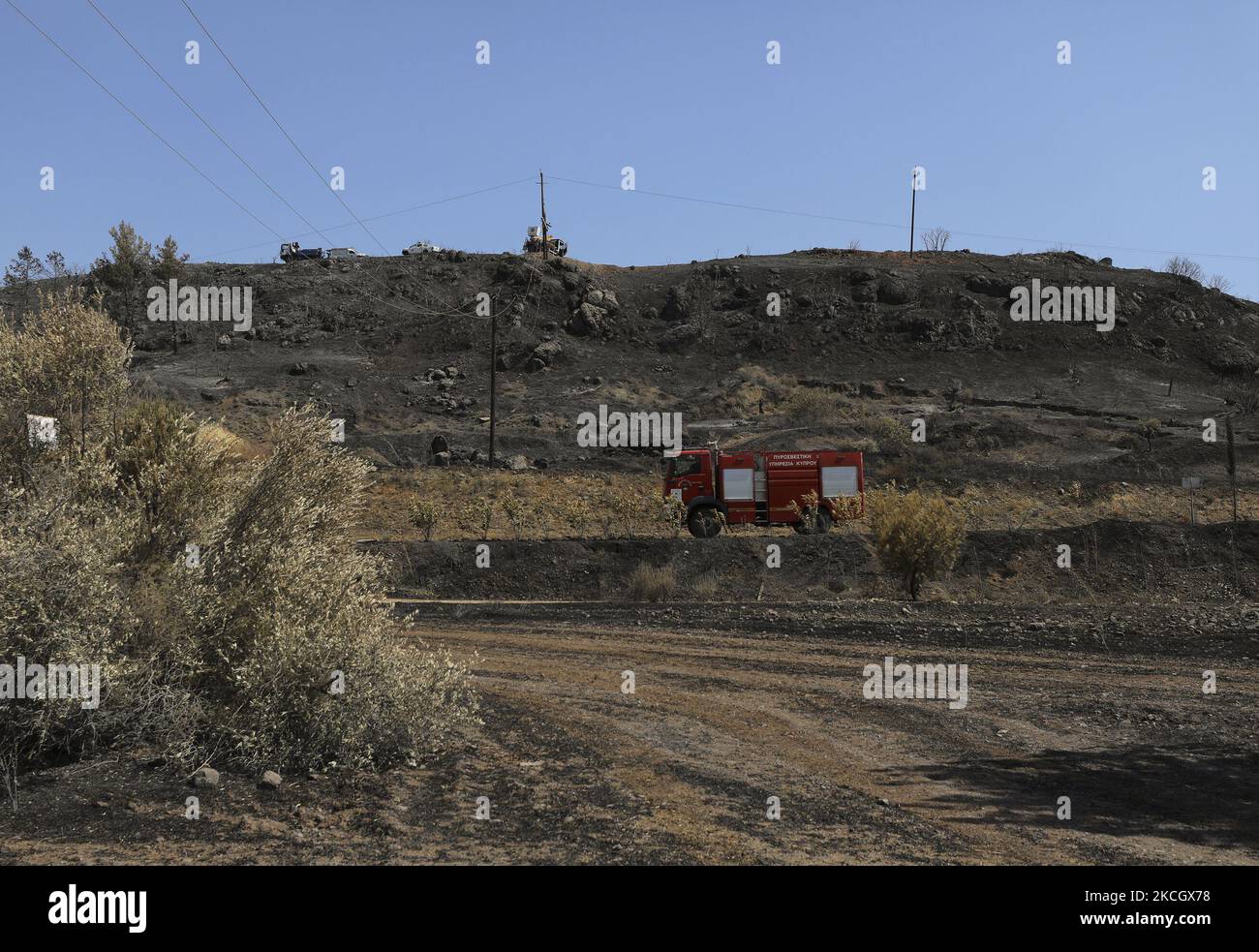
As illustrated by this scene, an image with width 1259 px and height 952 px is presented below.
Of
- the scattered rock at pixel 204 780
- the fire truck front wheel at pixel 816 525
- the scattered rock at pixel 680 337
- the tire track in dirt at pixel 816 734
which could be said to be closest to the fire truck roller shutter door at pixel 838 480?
the fire truck front wheel at pixel 816 525

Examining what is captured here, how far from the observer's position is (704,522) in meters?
28.8

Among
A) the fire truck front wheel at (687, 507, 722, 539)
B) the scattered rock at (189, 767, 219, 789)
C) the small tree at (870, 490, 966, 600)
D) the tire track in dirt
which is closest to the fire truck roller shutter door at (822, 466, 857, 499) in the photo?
the fire truck front wheel at (687, 507, 722, 539)

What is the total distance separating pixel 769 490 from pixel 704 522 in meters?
2.02

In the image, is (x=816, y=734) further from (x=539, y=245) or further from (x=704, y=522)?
(x=539, y=245)

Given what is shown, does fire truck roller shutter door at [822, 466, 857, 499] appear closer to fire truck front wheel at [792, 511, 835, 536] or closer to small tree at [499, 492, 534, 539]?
fire truck front wheel at [792, 511, 835, 536]

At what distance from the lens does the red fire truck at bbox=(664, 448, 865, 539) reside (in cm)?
2894

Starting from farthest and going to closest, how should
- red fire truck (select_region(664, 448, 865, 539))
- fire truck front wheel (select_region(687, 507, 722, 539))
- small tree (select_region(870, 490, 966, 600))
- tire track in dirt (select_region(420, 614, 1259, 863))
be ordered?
red fire truck (select_region(664, 448, 865, 539)) < fire truck front wheel (select_region(687, 507, 722, 539)) < small tree (select_region(870, 490, 966, 600)) < tire track in dirt (select_region(420, 614, 1259, 863))

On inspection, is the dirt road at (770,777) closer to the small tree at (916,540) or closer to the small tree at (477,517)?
the small tree at (916,540)

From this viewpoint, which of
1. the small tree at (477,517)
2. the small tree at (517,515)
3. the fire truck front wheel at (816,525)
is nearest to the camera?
the fire truck front wheel at (816,525)

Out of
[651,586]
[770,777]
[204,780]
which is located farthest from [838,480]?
[204,780]

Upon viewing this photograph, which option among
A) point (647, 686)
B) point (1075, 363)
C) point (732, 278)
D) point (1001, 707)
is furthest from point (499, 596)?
point (732, 278)

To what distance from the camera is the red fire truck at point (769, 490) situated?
2894 centimetres

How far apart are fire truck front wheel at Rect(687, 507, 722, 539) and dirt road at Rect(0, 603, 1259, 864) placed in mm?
12924
